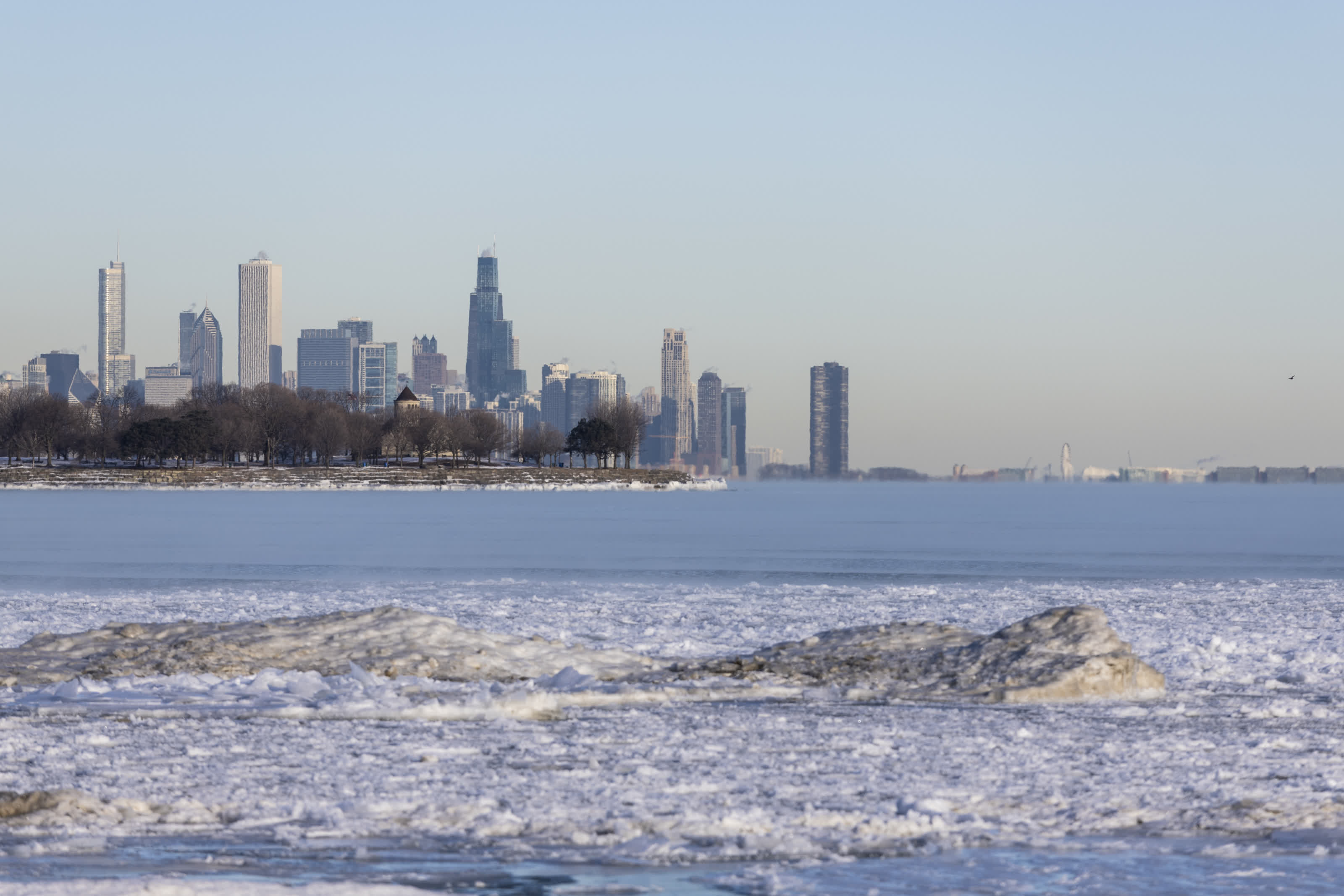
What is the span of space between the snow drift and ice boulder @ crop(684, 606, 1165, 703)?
0.07 feet

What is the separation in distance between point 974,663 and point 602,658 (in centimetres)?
476

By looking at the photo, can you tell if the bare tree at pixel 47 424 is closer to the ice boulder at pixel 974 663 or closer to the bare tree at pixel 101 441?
the bare tree at pixel 101 441

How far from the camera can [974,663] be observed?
57.3ft

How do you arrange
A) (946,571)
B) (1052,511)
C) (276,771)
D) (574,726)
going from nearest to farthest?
(276,771), (574,726), (946,571), (1052,511)

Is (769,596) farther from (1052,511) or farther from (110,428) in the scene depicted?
(110,428)

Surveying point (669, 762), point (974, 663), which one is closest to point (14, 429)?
point (974, 663)

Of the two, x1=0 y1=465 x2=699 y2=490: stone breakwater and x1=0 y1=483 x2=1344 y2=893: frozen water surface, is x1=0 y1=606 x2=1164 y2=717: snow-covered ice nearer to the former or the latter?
x1=0 y1=483 x2=1344 y2=893: frozen water surface

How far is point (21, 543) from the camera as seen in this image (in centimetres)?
5850

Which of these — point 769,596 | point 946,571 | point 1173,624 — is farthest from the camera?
point 946,571

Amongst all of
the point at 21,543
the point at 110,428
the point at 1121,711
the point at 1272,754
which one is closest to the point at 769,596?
the point at 1121,711

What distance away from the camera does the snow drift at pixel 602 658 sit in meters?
16.8

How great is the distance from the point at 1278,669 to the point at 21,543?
52.5m

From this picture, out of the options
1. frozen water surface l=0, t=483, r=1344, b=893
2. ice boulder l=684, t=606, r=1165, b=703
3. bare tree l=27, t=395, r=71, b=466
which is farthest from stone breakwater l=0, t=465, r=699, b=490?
ice boulder l=684, t=606, r=1165, b=703

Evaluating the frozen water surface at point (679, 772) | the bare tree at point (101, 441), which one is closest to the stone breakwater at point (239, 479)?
the bare tree at point (101, 441)
